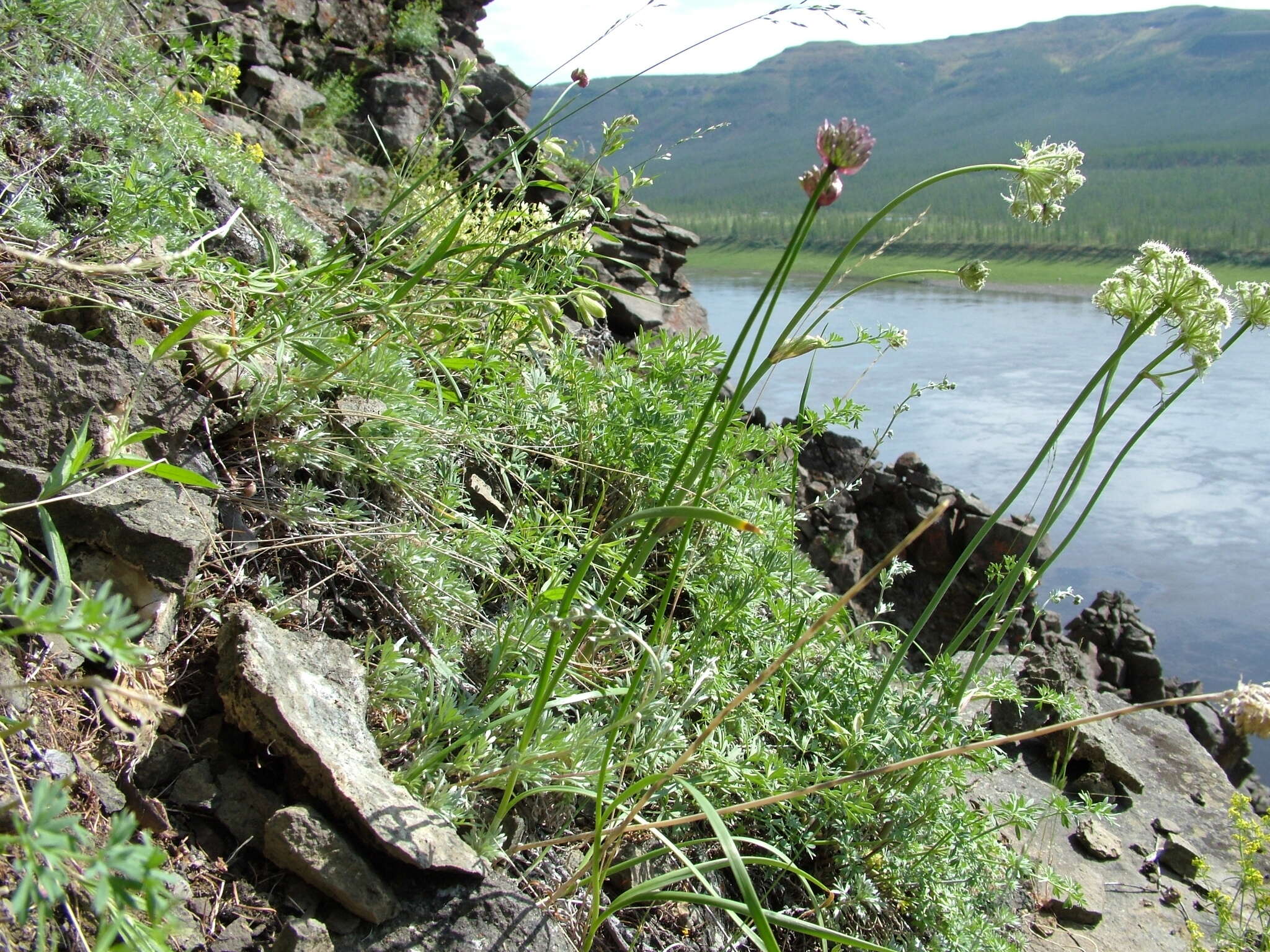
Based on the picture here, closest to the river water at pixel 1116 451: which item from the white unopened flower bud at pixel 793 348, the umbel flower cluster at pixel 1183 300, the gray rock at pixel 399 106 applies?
the gray rock at pixel 399 106

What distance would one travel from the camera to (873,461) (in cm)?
548

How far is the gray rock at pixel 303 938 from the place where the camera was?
1.18 metres

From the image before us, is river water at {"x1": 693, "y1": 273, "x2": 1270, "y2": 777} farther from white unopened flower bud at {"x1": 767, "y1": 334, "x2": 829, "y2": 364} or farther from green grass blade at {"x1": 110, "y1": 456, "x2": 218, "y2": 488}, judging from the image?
green grass blade at {"x1": 110, "y1": 456, "x2": 218, "y2": 488}

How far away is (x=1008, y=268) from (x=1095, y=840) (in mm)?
10400

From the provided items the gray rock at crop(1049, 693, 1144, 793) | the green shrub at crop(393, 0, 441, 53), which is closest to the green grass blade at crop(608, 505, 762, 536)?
Answer: the gray rock at crop(1049, 693, 1144, 793)

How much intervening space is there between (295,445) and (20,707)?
30.7 inches

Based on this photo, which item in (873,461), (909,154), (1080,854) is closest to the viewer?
(1080,854)

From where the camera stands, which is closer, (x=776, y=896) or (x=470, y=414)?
(x=776, y=896)

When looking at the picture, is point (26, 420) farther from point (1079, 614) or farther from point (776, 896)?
point (1079, 614)

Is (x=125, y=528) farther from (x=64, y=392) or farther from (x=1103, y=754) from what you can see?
(x=1103, y=754)

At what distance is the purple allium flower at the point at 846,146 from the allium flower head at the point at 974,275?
713 millimetres

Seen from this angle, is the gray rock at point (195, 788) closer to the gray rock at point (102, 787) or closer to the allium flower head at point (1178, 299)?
the gray rock at point (102, 787)

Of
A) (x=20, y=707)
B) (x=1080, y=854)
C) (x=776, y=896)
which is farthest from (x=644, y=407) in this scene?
(x=1080, y=854)

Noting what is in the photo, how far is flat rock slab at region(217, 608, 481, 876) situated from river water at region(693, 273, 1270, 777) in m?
3.71
